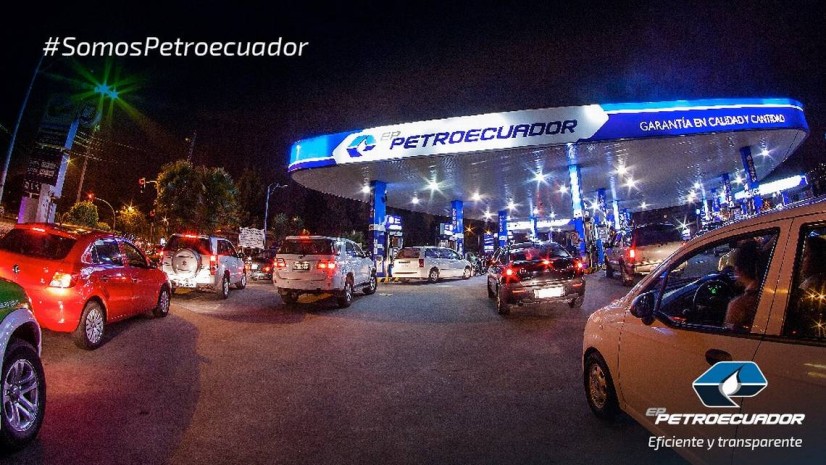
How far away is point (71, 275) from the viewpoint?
6312mm

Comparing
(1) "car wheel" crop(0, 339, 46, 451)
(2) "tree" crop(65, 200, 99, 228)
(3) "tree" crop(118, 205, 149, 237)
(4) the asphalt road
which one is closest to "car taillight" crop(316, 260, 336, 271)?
(4) the asphalt road

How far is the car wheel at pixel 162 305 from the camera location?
9377mm

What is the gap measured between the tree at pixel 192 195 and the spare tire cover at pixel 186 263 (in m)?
→ 21.8

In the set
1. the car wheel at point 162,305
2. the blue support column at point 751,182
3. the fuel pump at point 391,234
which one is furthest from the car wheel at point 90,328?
the blue support column at point 751,182

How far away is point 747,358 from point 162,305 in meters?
10.2

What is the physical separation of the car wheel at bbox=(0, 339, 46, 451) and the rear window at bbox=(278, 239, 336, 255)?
7.78 meters

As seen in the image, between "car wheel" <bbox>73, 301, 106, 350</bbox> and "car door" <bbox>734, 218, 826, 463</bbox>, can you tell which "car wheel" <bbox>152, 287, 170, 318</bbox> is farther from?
"car door" <bbox>734, 218, 826, 463</bbox>

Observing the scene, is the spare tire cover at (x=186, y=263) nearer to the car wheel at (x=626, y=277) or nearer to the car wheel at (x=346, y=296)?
the car wheel at (x=346, y=296)

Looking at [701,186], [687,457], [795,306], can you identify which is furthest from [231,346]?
[701,186]

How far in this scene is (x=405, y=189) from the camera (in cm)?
2862

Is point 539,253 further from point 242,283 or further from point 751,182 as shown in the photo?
point 751,182

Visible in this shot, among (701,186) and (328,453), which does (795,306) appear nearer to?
(328,453)

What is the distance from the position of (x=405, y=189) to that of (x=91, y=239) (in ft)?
73.2

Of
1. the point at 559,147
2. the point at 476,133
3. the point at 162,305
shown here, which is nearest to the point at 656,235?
the point at 559,147
